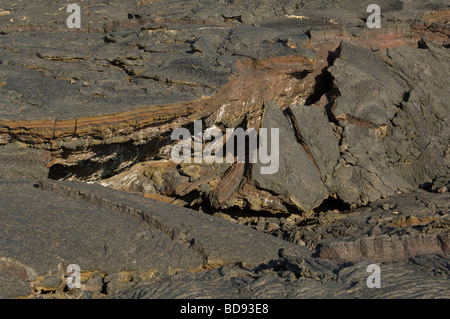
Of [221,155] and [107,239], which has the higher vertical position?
[221,155]

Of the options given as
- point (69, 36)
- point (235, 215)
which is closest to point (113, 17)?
point (69, 36)

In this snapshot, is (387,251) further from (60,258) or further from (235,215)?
(60,258)

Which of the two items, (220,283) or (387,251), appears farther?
(387,251)

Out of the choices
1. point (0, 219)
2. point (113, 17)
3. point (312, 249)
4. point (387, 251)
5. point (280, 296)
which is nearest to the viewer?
point (280, 296)

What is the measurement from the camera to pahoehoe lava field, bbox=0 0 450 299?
10.1ft

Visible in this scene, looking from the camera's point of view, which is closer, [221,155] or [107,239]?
[107,239]

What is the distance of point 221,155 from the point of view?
5.51 m

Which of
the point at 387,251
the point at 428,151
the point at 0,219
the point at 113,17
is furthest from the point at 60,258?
the point at 113,17

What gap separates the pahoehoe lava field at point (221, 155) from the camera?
10.1 feet

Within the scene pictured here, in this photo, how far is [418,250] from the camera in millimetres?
3512

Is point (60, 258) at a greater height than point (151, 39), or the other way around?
point (151, 39)

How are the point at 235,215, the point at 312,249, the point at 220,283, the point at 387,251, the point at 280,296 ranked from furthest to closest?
the point at 235,215
the point at 312,249
the point at 387,251
the point at 220,283
the point at 280,296

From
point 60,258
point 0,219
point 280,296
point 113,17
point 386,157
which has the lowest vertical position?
point 280,296

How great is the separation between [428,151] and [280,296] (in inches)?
134
